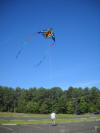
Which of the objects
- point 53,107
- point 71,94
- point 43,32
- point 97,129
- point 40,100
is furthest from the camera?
point 71,94

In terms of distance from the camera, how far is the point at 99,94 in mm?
96875

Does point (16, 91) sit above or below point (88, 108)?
above

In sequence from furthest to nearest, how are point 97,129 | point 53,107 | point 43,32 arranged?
1. point 53,107
2. point 43,32
3. point 97,129

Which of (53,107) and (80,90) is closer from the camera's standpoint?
(53,107)

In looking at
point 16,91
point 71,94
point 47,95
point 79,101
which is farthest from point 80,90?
point 16,91

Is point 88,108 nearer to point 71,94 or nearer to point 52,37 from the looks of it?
point 71,94

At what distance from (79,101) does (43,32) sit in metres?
79.5

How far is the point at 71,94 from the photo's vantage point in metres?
101

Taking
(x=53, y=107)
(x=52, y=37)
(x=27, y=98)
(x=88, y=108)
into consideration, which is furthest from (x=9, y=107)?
(x=52, y=37)

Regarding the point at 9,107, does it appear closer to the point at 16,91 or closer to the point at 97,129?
the point at 16,91

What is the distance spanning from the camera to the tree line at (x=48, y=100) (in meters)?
79.3

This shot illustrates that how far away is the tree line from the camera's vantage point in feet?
260

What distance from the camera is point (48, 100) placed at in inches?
3263

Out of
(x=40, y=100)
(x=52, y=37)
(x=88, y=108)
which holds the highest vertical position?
(x=52, y=37)
